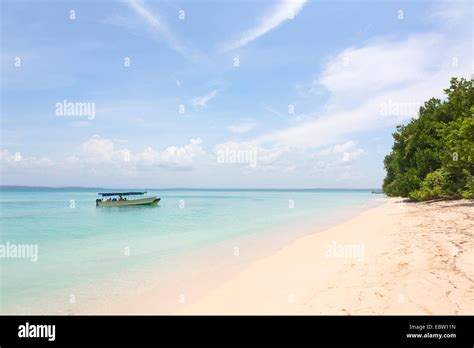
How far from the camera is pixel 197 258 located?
14.7 m

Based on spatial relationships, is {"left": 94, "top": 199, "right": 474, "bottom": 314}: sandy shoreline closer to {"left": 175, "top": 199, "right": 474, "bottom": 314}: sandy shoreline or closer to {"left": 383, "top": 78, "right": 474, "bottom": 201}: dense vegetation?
{"left": 175, "top": 199, "right": 474, "bottom": 314}: sandy shoreline

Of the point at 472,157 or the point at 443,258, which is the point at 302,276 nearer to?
the point at 443,258

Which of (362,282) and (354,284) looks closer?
(354,284)

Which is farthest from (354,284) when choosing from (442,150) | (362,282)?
(442,150)

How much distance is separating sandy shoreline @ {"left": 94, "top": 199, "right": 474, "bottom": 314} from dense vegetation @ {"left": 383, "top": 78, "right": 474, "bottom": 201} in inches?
612

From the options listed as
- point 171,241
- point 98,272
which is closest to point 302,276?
point 98,272

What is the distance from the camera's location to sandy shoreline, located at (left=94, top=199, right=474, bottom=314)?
6637mm

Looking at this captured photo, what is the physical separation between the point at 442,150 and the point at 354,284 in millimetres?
31832

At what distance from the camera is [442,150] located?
33.4 meters

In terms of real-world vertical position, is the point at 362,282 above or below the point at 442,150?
below

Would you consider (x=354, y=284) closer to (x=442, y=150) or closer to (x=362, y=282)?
(x=362, y=282)

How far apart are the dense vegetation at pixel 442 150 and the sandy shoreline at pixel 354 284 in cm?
1555

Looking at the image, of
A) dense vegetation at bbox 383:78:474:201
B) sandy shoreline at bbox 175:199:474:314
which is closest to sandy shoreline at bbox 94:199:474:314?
sandy shoreline at bbox 175:199:474:314
